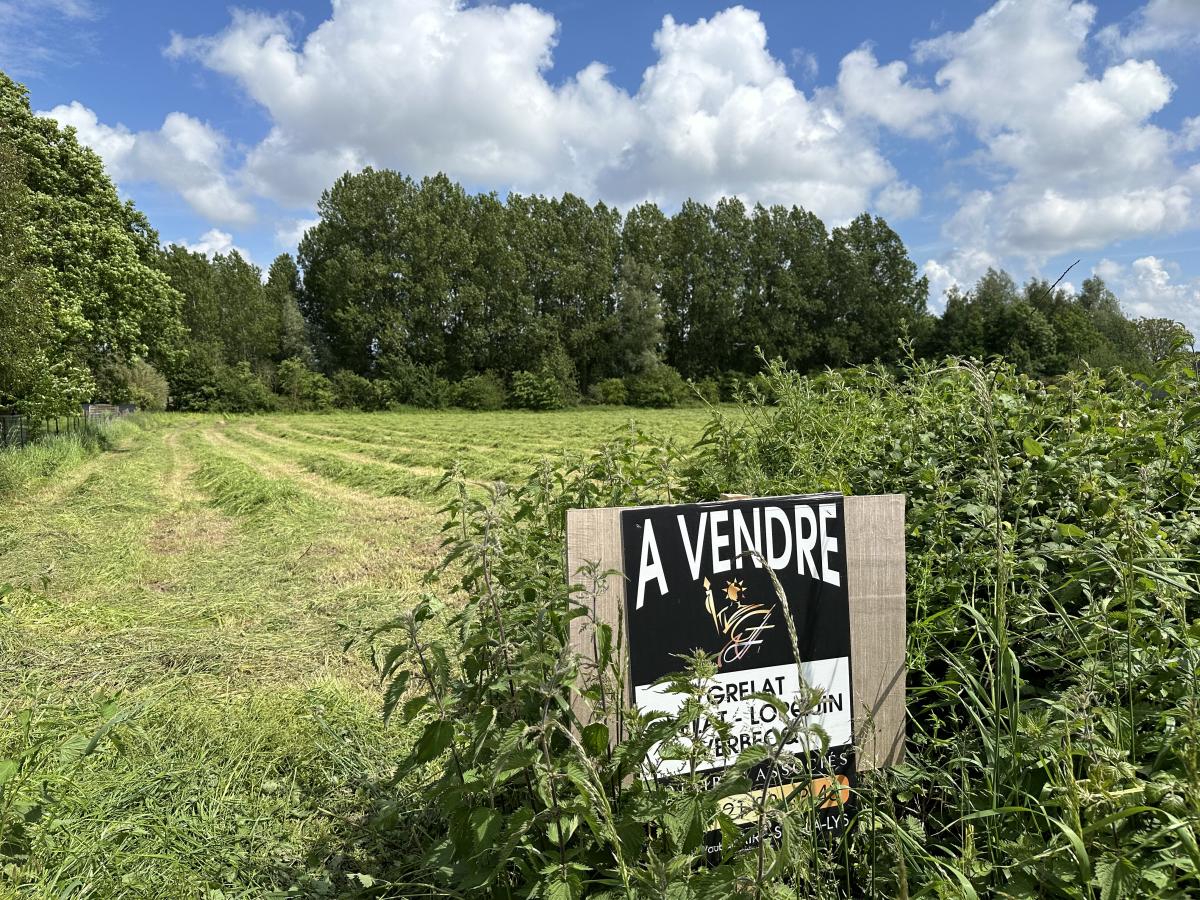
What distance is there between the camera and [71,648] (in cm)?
487

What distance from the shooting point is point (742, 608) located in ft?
6.72

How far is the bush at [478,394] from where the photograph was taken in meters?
47.8

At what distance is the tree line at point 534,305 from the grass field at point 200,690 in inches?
1262

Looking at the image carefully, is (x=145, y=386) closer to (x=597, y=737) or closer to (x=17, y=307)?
(x=17, y=307)

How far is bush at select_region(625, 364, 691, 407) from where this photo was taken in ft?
154

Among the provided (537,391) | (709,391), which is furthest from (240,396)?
(709,391)

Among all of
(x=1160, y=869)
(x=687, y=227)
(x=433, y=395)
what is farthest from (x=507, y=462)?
(x=687, y=227)

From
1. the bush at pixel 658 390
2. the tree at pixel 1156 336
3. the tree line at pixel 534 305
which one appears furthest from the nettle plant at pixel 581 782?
the bush at pixel 658 390

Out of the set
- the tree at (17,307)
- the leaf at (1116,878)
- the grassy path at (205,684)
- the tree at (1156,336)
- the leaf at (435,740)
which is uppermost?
the tree at (17,307)

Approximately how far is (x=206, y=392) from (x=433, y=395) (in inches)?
569

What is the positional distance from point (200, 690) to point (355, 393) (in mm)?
46561

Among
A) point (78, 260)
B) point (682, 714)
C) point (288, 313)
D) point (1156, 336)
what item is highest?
point (288, 313)

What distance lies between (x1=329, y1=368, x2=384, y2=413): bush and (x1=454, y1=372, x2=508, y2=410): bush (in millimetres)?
5248

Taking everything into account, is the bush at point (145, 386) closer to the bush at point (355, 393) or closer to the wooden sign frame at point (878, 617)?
the bush at point (355, 393)
